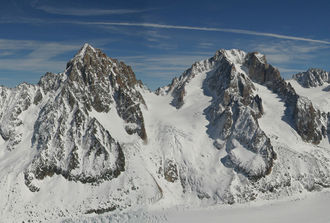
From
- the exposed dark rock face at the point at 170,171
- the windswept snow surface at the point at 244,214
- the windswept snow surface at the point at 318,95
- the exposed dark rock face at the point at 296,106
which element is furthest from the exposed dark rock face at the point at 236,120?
the windswept snow surface at the point at 318,95

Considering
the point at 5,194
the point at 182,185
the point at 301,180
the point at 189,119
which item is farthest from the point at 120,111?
the point at 301,180

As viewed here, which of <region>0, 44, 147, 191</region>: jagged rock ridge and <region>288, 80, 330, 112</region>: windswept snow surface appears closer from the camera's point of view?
<region>0, 44, 147, 191</region>: jagged rock ridge

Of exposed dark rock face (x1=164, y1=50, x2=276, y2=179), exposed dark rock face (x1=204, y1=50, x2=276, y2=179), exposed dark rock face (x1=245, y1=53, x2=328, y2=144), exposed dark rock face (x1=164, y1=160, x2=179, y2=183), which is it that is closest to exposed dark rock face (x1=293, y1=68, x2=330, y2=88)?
exposed dark rock face (x1=245, y1=53, x2=328, y2=144)

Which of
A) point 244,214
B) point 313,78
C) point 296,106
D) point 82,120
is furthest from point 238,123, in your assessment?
point 313,78

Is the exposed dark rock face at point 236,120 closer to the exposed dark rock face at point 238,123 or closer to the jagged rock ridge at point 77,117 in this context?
the exposed dark rock face at point 238,123

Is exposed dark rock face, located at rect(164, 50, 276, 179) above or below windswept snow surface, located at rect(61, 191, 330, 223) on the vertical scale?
above

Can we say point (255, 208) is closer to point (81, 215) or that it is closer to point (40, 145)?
point (81, 215)

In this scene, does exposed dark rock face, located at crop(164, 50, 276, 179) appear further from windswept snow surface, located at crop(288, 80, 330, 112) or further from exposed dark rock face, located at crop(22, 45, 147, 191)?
windswept snow surface, located at crop(288, 80, 330, 112)
